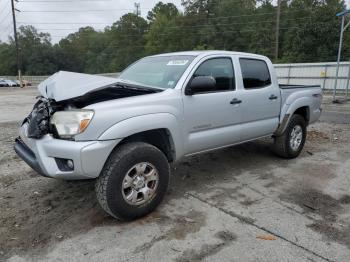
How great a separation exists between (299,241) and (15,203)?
3287 mm

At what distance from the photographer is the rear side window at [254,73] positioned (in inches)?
196

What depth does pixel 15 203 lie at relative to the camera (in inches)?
163

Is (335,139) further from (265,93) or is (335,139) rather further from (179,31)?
(179,31)

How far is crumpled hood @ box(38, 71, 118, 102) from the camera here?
11.1ft

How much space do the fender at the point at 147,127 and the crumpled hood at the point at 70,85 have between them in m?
0.49

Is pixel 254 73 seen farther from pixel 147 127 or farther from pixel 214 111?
pixel 147 127

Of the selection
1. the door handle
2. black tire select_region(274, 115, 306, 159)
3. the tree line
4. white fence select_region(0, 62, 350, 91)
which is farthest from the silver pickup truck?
the tree line

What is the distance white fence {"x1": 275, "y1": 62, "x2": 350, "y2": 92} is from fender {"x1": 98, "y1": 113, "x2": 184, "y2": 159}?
18304 mm

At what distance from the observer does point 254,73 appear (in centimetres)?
519

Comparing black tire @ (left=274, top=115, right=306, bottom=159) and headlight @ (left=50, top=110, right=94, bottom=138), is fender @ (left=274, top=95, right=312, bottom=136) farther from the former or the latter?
headlight @ (left=50, top=110, right=94, bottom=138)

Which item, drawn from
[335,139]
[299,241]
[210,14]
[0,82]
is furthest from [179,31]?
[299,241]

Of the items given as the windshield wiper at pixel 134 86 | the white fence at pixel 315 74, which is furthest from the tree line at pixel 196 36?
the windshield wiper at pixel 134 86

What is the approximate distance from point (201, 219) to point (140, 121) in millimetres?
1267

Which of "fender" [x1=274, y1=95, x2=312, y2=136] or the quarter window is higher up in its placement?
the quarter window
